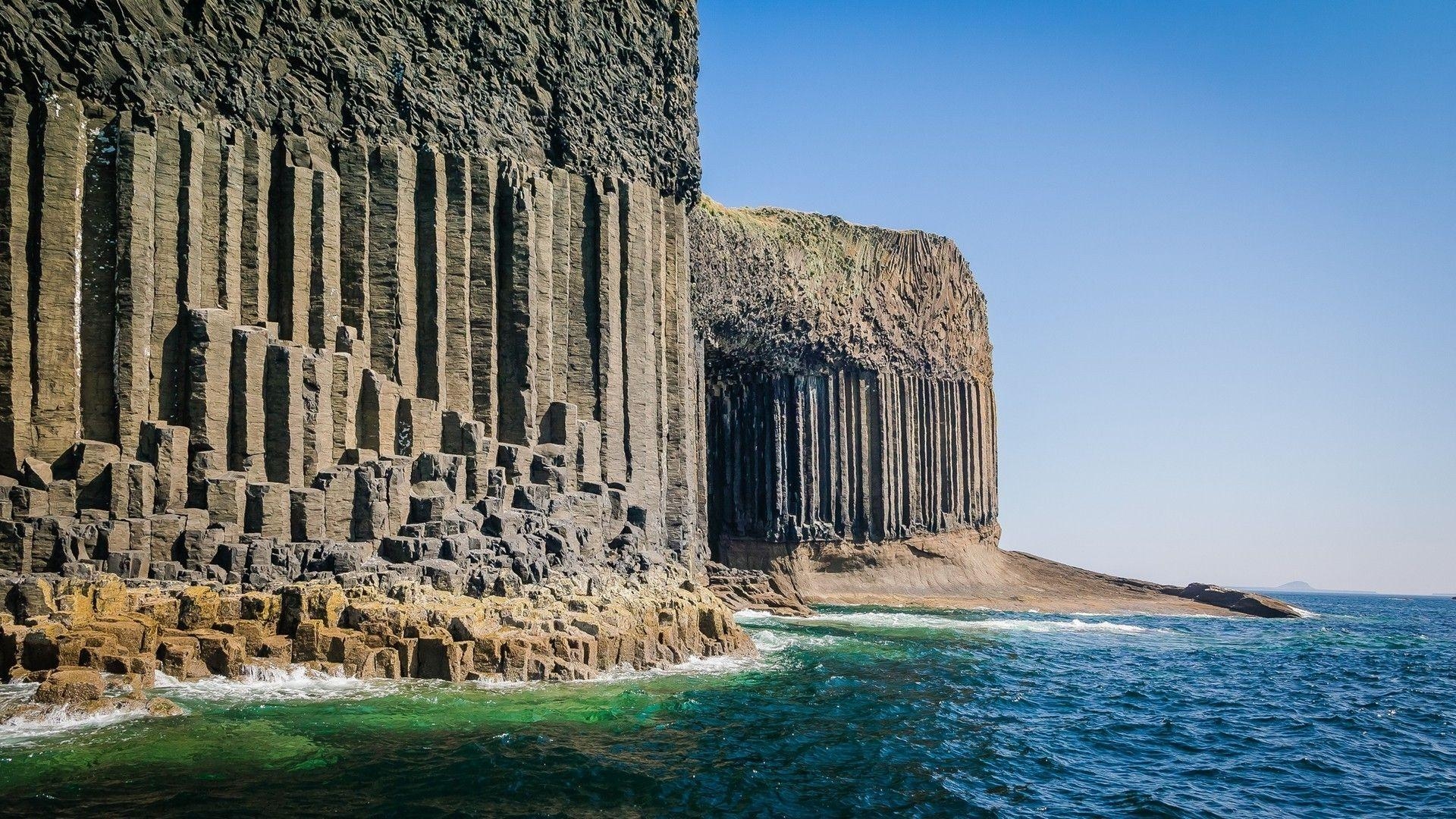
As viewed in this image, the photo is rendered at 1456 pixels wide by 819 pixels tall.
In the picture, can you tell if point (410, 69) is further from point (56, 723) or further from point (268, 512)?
point (56, 723)

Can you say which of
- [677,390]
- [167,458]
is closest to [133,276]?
[167,458]

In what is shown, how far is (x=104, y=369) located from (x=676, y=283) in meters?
18.7

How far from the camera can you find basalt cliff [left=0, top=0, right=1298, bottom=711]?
2419 centimetres

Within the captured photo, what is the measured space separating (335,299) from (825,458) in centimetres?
3713

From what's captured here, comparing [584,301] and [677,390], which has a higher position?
[584,301]

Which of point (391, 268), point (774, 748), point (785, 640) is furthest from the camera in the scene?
point (785, 640)

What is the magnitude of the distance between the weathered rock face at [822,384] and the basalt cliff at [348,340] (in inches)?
634

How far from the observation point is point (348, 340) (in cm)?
3006

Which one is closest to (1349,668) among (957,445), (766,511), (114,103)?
(766,511)

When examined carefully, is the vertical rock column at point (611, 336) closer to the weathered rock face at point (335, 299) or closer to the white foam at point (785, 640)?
the weathered rock face at point (335, 299)

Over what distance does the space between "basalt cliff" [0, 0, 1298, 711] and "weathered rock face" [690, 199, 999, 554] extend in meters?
16.1

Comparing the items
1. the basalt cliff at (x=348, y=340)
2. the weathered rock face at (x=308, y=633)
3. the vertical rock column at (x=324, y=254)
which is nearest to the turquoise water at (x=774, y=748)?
the weathered rock face at (x=308, y=633)

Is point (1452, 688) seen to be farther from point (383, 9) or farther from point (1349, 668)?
point (383, 9)

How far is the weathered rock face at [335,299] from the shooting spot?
25.8 meters
